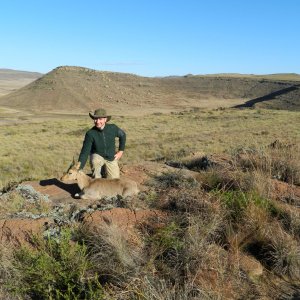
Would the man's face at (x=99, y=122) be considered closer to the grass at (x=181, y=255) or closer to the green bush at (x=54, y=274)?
the grass at (x=181, y=255)

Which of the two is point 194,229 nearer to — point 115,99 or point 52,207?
point 52,207

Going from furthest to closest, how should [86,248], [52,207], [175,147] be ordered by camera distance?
[175,147] → [52,207] → [86,248]

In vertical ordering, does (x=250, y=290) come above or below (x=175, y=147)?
above

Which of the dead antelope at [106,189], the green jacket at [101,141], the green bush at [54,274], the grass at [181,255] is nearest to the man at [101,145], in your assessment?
the green jacket at [101,141]

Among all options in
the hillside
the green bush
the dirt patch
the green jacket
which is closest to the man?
the green jacket

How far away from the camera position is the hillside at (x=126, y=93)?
75.2m

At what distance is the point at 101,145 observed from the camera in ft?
26.8

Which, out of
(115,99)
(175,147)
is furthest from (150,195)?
(115,99)

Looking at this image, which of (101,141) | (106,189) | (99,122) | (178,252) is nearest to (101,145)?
(101,141)

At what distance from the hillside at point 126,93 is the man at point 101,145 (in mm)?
58554

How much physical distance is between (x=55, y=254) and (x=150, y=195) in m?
2.40

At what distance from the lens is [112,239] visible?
184 inches

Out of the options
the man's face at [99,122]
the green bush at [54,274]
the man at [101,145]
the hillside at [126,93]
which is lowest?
the hillside at [126,93]

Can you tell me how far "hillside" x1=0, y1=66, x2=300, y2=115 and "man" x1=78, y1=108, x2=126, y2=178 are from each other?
58.6 m
